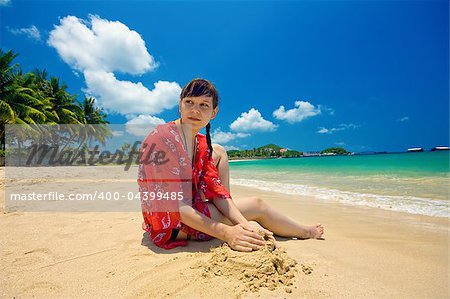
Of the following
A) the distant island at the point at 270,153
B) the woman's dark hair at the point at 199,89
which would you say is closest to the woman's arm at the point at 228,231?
the woman's dark hair at the point at 199,89

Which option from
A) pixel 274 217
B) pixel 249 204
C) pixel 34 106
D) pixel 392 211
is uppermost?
pixel 34 106

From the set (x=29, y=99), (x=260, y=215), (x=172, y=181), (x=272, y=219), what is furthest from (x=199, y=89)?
(x=29, y=99)

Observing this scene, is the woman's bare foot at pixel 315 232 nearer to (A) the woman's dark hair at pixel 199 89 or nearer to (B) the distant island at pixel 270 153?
(A) the woman's dark hair at pixel 199 89

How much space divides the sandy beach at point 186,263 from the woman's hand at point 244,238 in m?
0.22

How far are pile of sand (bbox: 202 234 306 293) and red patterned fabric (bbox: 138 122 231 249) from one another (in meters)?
0.45

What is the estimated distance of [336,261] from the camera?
1.80 metres

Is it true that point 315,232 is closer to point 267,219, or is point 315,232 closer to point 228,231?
point 267,219

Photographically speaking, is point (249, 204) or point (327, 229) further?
point (327, 229)

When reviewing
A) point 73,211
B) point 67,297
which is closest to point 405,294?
point 67,297

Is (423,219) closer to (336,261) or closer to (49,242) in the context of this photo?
(336,261)

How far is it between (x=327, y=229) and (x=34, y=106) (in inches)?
993

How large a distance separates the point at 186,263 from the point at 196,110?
113 centimetres

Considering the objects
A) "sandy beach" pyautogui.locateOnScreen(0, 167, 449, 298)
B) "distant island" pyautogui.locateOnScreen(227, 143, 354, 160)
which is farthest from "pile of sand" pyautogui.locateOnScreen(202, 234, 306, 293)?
"distant island" pyautogui.locateOnScreen(227, 143, 354, 160)

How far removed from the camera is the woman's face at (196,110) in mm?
1942
